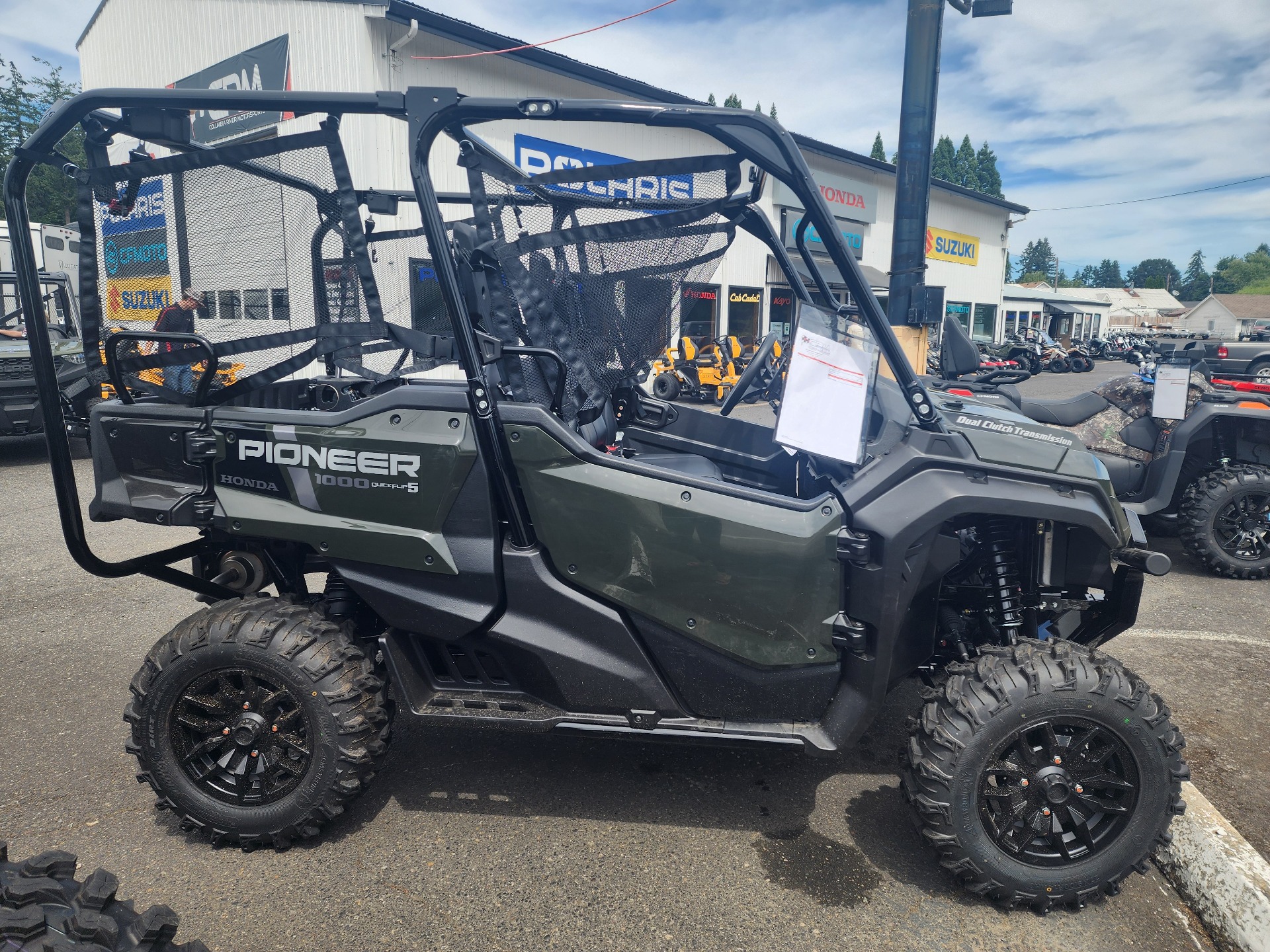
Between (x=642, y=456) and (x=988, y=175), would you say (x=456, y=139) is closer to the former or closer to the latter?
(x=642, y=456)

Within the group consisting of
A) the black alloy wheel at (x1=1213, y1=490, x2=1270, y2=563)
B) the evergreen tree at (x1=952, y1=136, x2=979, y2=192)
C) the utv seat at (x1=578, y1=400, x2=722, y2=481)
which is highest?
the evergreen tree at (x1=952, y1=136, x2=979, y2=192)

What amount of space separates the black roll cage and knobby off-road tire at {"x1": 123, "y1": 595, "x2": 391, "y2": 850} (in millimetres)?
686

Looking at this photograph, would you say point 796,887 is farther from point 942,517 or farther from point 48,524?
point 48,524

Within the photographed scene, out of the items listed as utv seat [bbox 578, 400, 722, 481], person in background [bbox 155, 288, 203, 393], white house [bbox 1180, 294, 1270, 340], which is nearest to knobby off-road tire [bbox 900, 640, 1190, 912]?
utv seat [bbox 578, 400, 722, 481]

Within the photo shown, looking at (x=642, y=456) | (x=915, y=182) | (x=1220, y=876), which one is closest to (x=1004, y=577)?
(x=1220, y=876)

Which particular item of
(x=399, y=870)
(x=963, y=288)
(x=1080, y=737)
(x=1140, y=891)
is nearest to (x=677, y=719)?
Answer: (x=399, y=870)

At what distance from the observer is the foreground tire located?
5.70 metres

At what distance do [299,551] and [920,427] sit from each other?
221cm

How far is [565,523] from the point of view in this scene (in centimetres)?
255

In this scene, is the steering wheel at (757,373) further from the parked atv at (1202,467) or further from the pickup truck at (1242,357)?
the pickup truck at (1242,357)

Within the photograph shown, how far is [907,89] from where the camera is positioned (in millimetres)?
6648

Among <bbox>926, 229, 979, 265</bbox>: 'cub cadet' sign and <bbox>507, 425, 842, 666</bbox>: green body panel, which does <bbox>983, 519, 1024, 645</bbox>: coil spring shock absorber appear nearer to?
<bbox>507, 425, 842, 666</bbox>: green body panel

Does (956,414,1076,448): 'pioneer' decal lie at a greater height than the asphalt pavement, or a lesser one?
greater

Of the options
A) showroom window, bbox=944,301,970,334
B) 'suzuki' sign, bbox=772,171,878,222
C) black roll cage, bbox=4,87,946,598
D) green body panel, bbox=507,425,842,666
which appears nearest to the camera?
black roll cage, bbox=4,87,946,598
